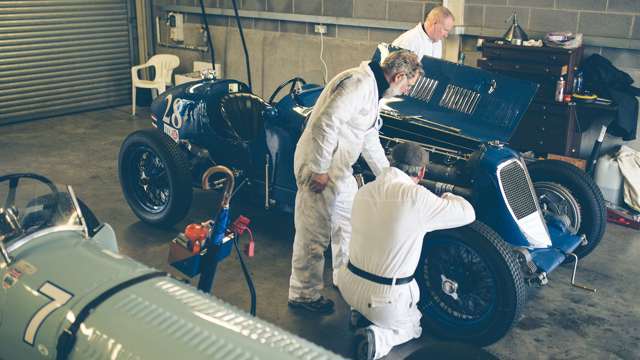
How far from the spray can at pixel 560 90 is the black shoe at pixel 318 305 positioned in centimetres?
331

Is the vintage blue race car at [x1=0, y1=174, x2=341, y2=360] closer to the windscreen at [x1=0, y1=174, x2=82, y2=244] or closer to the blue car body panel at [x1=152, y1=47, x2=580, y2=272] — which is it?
the windscreen at [x1=0, y1=174, x2=82, y2=244]

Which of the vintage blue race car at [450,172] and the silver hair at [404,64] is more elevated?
the silver hair at [404,64]

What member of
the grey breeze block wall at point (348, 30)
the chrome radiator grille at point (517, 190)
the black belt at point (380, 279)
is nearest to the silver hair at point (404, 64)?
the chrome radiator grille at point (517, 190)

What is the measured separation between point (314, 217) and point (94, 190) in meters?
3.06

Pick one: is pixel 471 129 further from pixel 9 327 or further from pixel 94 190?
pixel 94 190

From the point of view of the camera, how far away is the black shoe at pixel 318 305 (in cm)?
420

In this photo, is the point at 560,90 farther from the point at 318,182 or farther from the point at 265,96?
the point at 265,96

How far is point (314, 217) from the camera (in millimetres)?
4133

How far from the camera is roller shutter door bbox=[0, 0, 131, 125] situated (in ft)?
30.0

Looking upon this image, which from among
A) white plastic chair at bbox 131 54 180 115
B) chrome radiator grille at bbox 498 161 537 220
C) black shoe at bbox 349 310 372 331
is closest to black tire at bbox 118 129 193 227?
black shoe at bbox 349 310 372 331

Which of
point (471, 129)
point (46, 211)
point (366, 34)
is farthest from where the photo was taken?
point (366, 34)

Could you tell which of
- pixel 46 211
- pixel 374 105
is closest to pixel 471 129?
pixel 374 105

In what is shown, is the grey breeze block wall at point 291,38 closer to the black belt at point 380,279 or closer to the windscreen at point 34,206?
the black belt at point 380,279

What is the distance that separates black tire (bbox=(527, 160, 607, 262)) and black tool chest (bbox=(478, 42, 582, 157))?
1.55 m
